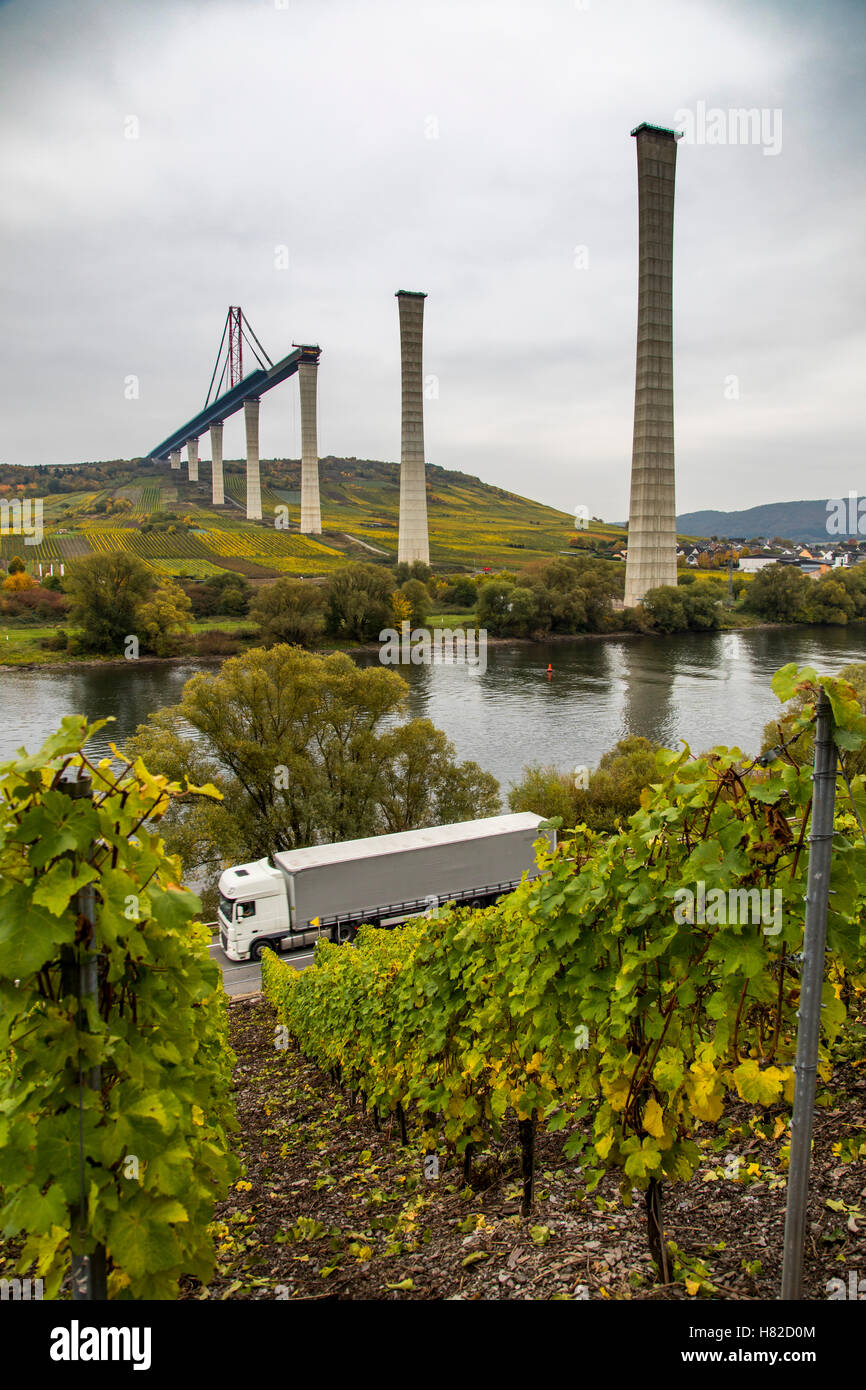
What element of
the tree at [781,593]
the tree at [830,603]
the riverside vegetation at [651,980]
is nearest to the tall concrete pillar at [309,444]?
the tree at [781,593]

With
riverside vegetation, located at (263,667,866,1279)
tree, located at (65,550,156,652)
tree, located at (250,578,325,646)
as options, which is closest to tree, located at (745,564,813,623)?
tree, located at (250,578,325,646)

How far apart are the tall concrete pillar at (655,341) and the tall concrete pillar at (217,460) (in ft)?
312

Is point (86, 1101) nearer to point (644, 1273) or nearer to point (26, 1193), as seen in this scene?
point (26, 1193)

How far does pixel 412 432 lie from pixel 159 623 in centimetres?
4779

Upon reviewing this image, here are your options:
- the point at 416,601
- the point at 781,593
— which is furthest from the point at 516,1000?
the point at 781,593

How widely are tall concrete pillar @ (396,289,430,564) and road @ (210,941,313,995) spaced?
8159cm

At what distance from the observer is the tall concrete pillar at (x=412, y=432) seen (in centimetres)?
9869

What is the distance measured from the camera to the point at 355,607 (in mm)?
70062

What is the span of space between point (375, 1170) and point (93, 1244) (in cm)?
467

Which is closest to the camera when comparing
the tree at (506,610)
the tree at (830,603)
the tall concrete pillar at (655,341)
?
the tree at (506,610)

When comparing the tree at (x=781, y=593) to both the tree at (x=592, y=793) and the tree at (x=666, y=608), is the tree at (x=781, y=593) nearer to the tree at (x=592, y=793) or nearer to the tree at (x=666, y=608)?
the tree at (x=666, y=608)

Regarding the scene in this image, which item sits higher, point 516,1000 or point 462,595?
point 462,595

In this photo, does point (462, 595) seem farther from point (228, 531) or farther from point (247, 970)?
point (247, 970)

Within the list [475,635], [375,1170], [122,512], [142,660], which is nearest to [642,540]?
[475,635]
